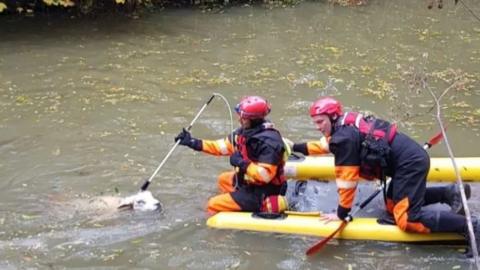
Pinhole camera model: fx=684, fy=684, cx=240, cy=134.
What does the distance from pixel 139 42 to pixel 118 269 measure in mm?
8064

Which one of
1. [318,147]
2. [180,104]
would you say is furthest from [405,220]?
[180,104]

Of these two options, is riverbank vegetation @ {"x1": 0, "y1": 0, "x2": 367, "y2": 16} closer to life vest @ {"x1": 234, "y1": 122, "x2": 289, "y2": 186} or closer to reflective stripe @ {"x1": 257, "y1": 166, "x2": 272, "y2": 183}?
life vest @ {"x1": 234, "y1": 122, "x2": 289, "y2": 186}

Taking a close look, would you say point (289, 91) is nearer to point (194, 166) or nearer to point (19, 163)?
point (194, 166)

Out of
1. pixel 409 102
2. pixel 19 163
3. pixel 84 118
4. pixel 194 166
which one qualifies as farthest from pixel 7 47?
pixel 409 102

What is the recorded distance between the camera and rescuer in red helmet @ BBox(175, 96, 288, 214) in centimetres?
579

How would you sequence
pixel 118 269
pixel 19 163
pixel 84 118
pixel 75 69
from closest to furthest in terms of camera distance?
pixel 118 269 < pixel 19 163 < pixel 84 118 < pixel 75 69

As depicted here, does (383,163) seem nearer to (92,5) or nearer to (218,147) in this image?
(218,147)

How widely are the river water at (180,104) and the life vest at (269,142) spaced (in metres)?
0.55

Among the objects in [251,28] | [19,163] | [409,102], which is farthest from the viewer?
[251,28]

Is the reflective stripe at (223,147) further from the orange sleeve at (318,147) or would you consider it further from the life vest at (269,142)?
the orange sleeve at (318,147)

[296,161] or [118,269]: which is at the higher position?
[296,161]

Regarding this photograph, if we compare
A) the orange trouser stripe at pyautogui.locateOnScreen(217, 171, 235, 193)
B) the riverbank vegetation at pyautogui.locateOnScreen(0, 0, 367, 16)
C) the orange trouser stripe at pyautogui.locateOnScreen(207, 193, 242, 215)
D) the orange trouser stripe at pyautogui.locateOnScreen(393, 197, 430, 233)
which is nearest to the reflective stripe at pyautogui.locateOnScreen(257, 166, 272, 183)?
the orange trouser stripe at pyautogui.locateOnScreen(207, 193, 242, 215)

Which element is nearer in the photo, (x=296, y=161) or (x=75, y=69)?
(x=296, y=161)

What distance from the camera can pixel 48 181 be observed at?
7125 millimetres
